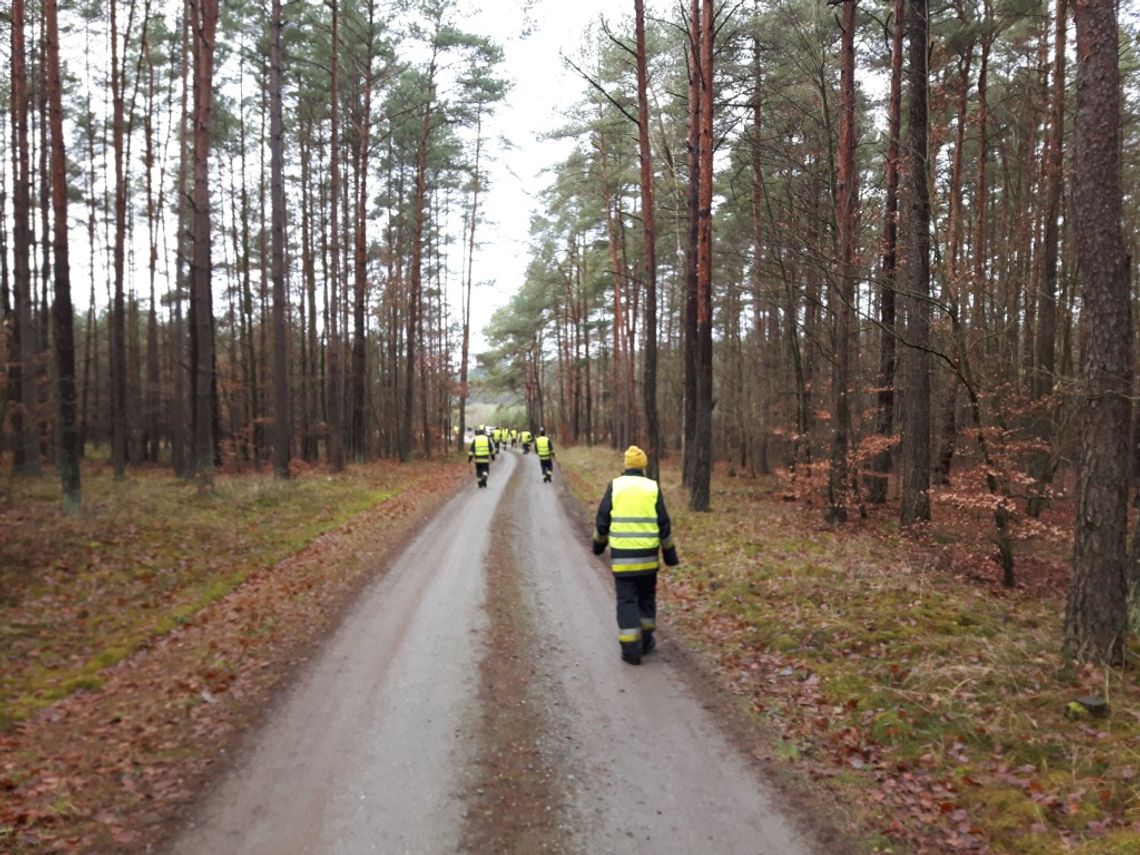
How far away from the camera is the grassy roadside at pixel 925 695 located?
3.83 meters

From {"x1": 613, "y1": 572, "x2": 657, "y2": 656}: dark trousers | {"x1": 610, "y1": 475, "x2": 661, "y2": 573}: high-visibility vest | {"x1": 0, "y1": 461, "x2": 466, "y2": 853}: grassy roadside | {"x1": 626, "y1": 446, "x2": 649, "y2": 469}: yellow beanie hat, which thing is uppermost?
{"x1": 626, "y1": 446, "x2": 649, "y2": 469}: yellow beanie hat

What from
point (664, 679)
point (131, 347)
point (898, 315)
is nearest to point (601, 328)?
A: point (131, 347)

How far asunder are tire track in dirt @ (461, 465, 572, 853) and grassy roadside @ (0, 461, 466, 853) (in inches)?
67.5

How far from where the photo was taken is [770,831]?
3.71 m

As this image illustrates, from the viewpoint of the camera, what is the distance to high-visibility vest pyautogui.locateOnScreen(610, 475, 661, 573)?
248 inches

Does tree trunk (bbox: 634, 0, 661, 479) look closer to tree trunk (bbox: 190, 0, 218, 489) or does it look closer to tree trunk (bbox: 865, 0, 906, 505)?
tree trunk (bbox: 865, 0, 906, 505)

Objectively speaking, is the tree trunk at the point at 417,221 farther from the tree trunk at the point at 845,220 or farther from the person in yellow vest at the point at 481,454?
the tree trunk at the point at 845,220

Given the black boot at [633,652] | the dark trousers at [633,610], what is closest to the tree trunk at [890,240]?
the dark trousers at [633,610]

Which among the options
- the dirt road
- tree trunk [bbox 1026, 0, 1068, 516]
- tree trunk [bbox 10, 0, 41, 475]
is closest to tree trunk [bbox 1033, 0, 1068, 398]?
tree trunk [bbox 1026, 0, 1068, 516]

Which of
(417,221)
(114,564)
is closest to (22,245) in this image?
(114,564)

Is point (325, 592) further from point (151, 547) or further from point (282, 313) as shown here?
point (282, 313)

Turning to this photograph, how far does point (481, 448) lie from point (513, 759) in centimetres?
1782

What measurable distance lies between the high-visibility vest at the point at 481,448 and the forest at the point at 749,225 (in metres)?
4.84

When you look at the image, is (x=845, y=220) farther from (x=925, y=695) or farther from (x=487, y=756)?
(x=487, y=756)
